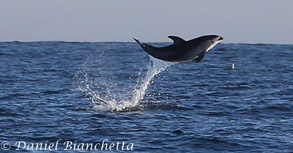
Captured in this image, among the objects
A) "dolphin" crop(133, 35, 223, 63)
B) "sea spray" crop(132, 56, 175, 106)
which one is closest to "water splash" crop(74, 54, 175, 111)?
"sea spray" crop(132, 56, 175, 106)

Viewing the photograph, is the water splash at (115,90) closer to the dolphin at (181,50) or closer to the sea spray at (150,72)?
the sea spray at (150,72)

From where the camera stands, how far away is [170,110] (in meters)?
24.6

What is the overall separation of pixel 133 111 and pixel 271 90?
11042 mm

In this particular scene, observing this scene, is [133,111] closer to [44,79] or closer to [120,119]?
[120,119]

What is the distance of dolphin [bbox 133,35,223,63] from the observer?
59.9ft

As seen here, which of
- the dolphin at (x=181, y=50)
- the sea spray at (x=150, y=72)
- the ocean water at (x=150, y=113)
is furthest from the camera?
the sea spray at (x=150, y=72)

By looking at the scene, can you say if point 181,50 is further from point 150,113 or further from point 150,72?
point 150,113

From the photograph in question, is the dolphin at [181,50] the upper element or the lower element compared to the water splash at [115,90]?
upper

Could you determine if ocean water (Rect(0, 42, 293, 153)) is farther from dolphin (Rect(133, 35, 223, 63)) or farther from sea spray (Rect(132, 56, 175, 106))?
dolphin (Rect(133, 35, 223, 63))

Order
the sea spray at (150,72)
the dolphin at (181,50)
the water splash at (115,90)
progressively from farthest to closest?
the water splash at (115,90) → the sea spray at (150,72) → the dolphin at (181,50)

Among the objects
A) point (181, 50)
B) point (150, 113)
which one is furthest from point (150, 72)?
point (181, 50)

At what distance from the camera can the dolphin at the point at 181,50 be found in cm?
1825

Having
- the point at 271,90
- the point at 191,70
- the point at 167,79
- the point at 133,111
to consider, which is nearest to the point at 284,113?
the point at 133,111

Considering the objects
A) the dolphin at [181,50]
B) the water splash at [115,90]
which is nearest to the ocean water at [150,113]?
the water splash at [115,90]
